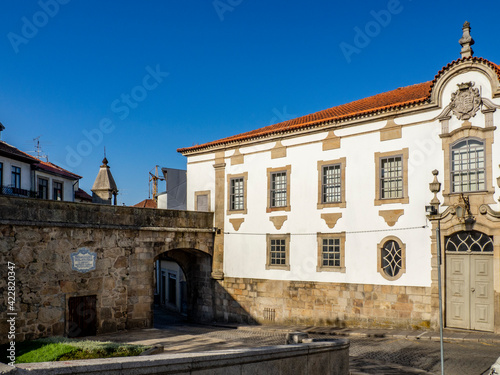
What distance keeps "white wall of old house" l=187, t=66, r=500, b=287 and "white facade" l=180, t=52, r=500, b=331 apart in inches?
1.5

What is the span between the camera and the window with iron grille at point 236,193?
22094 mm

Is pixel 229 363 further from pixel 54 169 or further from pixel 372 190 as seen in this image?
pixel 54 169

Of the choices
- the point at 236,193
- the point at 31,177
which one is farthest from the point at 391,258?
the point at 31,177

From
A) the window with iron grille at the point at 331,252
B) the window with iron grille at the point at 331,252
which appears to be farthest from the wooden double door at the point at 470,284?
the window with iron grille at the point at 331,252

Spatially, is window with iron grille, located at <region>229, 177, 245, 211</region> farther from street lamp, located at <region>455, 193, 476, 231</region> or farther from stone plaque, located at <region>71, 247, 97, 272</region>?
street lamp, located at <region>455, 193, 476, 231</region>

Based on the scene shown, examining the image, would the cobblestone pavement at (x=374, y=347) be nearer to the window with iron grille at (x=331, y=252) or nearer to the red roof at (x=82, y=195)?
the window with iron grille at (x=331, y=252)

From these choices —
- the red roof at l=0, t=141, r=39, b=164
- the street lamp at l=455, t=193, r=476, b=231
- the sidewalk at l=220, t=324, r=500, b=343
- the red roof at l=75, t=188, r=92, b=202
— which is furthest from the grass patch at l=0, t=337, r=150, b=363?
the red roof at l=75, t=188, r=92, b=202

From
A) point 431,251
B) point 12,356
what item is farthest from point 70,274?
point 431,251

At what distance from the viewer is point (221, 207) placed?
22547mm

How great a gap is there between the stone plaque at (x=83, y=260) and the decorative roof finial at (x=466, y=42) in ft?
48.9


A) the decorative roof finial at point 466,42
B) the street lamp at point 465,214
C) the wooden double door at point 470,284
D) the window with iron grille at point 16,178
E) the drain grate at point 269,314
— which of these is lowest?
the drain grate at point 269,314

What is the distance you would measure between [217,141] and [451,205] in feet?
36.9

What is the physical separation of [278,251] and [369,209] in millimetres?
4581

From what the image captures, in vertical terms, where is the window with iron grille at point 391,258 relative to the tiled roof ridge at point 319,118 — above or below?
below
